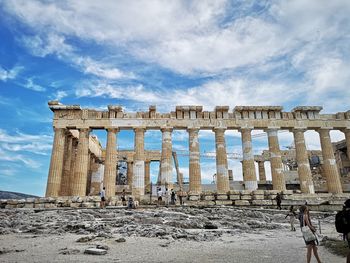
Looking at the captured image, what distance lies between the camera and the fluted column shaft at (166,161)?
2640cm

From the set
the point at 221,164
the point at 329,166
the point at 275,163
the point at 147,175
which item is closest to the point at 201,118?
the point at 221,164

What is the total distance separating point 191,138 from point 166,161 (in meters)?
3.28

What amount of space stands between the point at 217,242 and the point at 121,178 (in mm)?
33782

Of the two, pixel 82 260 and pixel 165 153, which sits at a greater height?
pixel 165 153

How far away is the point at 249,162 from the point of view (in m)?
27.4

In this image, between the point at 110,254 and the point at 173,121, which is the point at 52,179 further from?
the point at 110,254

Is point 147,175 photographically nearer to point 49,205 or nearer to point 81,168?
point 81,168

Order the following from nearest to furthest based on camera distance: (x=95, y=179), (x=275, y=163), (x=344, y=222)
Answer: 1. (x=344, y=222)
2. (x=275, y=163)
3. (x=95, y=179)

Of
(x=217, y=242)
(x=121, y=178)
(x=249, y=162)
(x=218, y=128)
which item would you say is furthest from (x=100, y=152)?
(x=217, y=242)

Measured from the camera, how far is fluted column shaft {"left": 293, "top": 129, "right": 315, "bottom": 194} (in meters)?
27.1

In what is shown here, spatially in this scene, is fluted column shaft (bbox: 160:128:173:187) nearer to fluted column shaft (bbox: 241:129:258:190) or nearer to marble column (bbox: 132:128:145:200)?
marble column (bbox: 132:128:145:200)

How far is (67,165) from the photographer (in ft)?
94.9

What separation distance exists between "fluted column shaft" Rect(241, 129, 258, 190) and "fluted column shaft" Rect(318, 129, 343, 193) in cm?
724

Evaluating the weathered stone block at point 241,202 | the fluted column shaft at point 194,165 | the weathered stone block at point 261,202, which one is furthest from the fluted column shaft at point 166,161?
the weathered stone block at point 261,202
